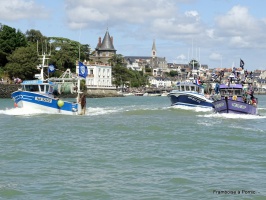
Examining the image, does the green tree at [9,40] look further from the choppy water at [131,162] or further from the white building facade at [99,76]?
the choppy water at [131,162]

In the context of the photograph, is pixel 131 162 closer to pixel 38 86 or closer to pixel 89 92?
pixel 38 86

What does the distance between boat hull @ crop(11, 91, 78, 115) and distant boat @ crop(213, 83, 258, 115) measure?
39.3ft

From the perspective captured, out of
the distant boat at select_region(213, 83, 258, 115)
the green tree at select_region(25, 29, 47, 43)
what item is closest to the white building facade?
the green tree at select_region(25, 29, 47, 43)

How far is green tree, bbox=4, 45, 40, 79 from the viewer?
351 ft

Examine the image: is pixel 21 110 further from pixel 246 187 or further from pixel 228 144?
pixel 246 187

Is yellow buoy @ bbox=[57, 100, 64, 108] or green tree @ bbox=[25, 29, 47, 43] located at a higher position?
green tree @ bbox=[25, 29, 47, 43]

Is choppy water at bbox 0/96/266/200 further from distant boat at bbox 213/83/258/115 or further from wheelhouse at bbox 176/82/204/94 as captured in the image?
wheelhouse at bbox 176/82/204/94

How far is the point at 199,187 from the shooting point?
16.7 m

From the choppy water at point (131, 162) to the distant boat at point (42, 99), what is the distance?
361 inches

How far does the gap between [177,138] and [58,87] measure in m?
20.9

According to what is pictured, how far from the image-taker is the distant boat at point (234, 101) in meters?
44.2

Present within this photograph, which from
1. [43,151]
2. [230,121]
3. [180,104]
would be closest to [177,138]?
[43,151]

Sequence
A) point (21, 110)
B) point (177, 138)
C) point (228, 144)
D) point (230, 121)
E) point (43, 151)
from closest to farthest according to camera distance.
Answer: point (43, 151), point (228, 144), point (177, 138), point (230, 121), point (21, 110)

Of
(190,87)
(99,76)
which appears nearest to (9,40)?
(99,76)
